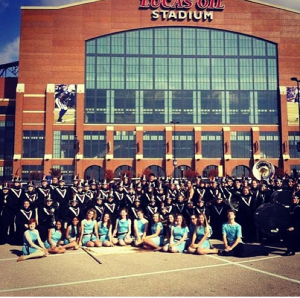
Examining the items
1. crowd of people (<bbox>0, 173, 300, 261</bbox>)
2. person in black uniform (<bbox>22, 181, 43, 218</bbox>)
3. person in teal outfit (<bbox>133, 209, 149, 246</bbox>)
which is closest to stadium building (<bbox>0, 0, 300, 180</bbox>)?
crowd of people (<bbox>0, 173, 300, 261</bbox>)

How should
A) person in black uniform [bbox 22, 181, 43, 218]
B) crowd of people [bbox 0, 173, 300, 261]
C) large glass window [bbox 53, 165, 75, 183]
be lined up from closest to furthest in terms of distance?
crowd of people [bbox 0, 173, 300, 261] → person in black uniform [bbox 22, 181, 43, 218] → large glass window [bbox 53, 165, 75, 183]

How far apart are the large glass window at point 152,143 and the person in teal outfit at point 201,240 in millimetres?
40029

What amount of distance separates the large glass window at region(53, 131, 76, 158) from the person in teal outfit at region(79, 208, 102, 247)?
3907cm

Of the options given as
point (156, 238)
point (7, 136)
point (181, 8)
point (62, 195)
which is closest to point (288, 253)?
point (156, 238)

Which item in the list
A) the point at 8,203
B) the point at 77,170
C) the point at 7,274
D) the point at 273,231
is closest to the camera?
the point at 7,274

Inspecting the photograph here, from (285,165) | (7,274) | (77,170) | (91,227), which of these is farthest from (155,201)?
(285,165)

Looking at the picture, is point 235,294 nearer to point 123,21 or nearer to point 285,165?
point 285,165

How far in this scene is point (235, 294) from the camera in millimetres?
A: 5938

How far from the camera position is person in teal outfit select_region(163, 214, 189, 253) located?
9.93 metres

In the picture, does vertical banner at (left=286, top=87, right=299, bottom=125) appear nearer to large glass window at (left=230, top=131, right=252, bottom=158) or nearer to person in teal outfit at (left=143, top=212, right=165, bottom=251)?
large glass window at (left=230, top=131, right=252, bottom=158)

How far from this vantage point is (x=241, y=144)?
50594 millimetres

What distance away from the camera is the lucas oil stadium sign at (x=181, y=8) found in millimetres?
51750

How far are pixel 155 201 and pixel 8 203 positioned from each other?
5560mm

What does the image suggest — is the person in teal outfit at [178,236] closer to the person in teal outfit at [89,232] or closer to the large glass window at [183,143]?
the person in teal outfit at [89,232]
